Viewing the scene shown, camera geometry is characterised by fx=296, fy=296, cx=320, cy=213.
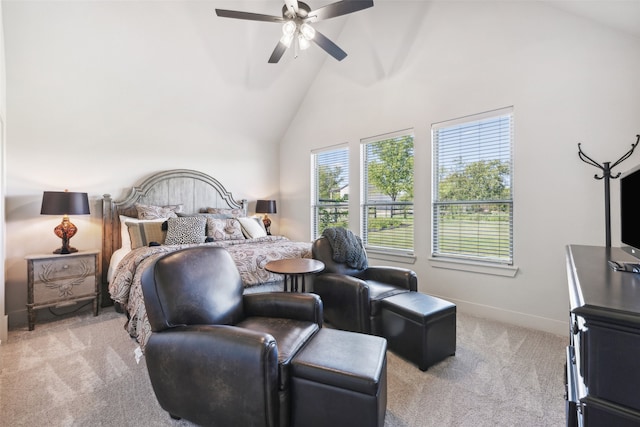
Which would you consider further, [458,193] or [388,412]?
[458,193]

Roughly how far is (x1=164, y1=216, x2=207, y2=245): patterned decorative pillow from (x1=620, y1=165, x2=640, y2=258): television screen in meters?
3.72

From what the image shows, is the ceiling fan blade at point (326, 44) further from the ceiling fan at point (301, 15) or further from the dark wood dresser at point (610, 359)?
the dark wood dresser at point (610, 359)

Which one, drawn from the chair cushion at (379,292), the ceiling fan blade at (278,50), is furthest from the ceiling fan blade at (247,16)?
the chair cushion at (379,292)

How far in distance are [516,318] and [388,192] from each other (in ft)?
6.87

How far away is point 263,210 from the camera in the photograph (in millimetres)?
5164

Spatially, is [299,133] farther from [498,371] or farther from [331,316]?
[498,371]

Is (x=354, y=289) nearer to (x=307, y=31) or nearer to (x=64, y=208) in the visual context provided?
(x=307, y=31)

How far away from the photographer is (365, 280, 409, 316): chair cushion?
2.54m

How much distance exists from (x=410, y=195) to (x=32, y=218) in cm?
453

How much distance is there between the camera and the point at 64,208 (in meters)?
3.12

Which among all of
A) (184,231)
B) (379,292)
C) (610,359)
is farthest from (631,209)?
(184,231)

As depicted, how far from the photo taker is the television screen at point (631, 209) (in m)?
1.53

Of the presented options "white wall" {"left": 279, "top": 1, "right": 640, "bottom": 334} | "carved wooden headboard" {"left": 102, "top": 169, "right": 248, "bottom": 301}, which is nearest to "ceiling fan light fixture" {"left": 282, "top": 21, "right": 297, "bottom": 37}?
"white wall" {"left": 279, "top": 1, "right": 640, "bottom": 334}

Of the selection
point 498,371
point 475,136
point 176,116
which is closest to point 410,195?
point 475,136
